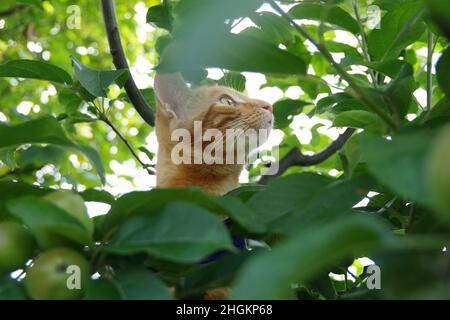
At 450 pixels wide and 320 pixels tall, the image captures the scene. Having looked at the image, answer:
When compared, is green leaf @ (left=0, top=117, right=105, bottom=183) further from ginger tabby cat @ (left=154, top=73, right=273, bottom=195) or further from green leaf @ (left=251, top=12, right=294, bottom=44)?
ginger tabby cat @ (left=154, top=73, right=273, bottom=195)

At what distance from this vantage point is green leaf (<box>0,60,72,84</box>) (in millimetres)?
1532

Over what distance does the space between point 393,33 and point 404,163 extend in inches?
35.9

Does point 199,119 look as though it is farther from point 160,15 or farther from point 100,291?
point 100,291

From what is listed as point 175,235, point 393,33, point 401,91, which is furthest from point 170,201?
point 393,33

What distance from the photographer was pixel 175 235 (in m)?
0.77

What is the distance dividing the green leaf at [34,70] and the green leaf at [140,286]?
2.83 feet

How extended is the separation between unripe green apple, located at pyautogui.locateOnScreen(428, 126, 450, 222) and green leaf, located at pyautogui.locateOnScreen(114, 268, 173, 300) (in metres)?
0.35

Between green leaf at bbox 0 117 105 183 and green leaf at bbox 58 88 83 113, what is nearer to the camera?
green leaf at bbox 0 117 105 183

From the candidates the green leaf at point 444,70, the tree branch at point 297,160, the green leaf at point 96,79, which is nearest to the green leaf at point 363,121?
the green leaf at point 444,70

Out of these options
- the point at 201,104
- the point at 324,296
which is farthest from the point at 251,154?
the point at 324,296

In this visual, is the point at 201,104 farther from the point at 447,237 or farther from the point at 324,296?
the point at 447,237

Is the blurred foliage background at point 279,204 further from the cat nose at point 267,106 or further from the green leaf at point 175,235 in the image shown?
the cat nose at point 267,106

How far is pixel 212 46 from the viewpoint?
35.0 inches

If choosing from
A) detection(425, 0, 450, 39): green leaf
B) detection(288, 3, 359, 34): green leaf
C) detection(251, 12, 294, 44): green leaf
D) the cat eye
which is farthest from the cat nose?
detection(425, 0, 450, 39): green leaf
